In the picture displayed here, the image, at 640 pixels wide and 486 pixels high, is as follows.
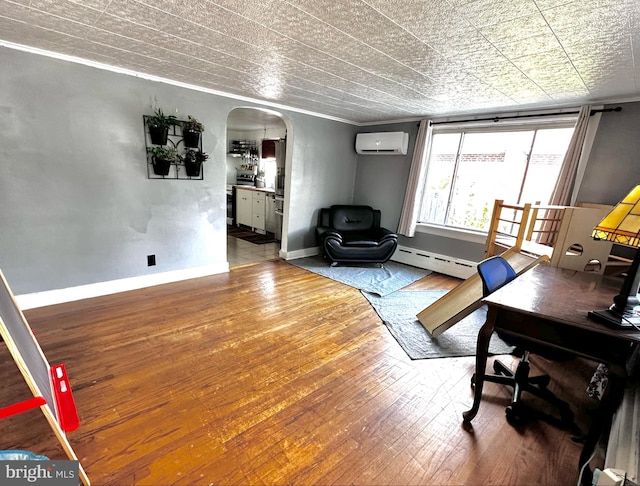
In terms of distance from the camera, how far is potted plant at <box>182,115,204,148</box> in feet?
11.1

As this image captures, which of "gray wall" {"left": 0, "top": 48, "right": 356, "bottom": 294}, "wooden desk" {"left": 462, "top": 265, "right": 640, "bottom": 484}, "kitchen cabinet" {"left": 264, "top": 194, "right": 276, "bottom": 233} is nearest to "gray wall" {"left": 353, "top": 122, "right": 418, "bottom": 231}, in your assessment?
"kitchen cabinet" {"left": 264, "top": 194, "right": 276, "bottom": 233}

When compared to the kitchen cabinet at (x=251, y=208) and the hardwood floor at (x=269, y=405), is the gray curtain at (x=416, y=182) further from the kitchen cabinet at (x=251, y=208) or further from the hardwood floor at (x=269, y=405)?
the kitchen cabinet at (x=251, y=208)

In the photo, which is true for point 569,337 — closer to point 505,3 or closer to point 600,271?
point 600,271

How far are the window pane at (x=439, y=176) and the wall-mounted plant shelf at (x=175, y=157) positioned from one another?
342cm

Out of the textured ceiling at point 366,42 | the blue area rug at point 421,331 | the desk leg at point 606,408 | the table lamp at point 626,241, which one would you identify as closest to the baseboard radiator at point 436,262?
the blue area rug at point 421,331

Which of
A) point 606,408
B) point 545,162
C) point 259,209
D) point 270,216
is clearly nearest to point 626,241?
point 606,408

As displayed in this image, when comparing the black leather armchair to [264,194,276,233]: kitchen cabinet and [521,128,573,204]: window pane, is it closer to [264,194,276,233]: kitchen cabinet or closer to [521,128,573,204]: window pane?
[264,194,276,233]: kitchen cabinet

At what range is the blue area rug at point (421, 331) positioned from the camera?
8.36 feet

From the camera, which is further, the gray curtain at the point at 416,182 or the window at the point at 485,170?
the gray curtain at the point at 416,182

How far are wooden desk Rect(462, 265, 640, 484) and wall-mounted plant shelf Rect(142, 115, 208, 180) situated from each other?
3.36 m

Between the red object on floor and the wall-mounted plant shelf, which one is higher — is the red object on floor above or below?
below

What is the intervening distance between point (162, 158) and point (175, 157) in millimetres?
181

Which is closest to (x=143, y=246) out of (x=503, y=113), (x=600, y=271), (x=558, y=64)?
(x=558, y=64)

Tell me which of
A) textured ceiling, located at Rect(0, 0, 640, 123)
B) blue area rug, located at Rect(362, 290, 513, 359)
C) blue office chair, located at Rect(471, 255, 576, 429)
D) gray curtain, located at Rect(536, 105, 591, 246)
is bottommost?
blue area rug, located at Rect(362, 290, 513, 359)
